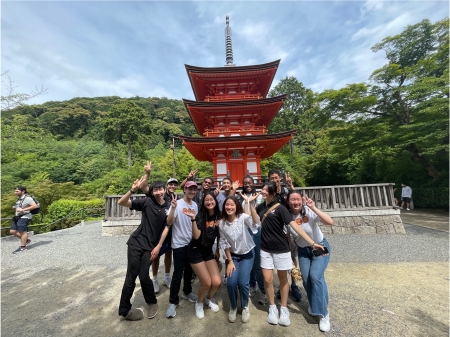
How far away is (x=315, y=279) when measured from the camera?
2.53 metres

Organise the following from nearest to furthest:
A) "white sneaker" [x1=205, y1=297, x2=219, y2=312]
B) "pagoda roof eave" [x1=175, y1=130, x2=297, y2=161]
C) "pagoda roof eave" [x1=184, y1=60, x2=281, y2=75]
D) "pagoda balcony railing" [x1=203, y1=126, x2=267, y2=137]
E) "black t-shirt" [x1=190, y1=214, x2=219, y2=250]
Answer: "black t-shirt" [x1=190, y1=214, x2=219, y2=250], "white sneaker" [x1=205, y1=297, x2=219, y2=312], "pagoda roof eave" [x1=175, y1=130, x2=297, y2=161], "pagoda roof eave" [x1=184, y1=60, x2=281, y2=75], "pagoda balcony railing" [x1=203, y1=126, x2=267, y2=137]

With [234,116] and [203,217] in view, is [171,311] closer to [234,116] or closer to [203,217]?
[203,217]

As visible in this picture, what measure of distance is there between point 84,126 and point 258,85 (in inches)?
1919

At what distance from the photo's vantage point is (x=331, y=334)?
2.50 meters

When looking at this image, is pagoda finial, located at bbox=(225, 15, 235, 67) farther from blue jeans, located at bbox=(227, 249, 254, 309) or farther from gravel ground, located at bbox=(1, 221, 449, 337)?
blue jeans, located at bbox=(227, 249, 254, 309)

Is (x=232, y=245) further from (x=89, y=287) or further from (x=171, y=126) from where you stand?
(x=171, y=126)

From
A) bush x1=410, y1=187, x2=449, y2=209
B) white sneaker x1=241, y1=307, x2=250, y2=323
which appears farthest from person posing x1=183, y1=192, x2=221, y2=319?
bush x1=410, y1=187, x2=449, y2=209

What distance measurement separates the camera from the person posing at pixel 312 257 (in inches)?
100

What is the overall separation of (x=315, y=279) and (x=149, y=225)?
2338 millimetres

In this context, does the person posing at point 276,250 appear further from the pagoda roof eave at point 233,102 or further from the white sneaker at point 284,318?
the pagoda roof eave at point 233,102

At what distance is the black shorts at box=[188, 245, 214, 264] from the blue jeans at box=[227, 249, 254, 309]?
352 millimetres

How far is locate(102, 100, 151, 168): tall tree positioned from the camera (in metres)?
26.7

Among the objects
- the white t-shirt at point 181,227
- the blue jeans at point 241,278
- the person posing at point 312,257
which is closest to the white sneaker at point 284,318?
the person posing at point 312,257

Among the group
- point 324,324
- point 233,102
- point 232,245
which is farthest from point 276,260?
point 233,102
